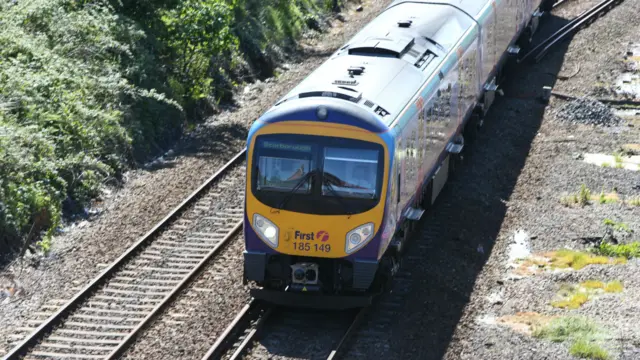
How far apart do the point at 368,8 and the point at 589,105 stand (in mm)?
12310

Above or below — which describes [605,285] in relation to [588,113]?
above

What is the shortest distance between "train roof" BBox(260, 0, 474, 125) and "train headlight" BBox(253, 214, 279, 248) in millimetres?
1464

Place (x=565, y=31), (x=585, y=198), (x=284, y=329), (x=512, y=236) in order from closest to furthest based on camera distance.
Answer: (x=284, y=329) → (x=512, y=236) → (x=585, y=198) → (x=565, y=31)

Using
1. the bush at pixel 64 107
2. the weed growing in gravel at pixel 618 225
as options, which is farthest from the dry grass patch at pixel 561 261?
the bush at pixel 64 107

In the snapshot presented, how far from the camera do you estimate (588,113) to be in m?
21.5

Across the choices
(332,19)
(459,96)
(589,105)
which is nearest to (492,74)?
(589,105)

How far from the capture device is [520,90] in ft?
77.4

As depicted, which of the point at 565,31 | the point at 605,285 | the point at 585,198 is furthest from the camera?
the point at 565,31

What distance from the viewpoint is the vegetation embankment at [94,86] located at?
53.1ft

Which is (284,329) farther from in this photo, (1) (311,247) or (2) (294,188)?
(2) (294,188)

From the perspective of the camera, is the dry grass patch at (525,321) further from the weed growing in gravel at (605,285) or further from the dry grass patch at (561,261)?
the dry grass patch at (561,261)

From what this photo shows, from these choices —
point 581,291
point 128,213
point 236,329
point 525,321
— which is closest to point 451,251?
point 581,291

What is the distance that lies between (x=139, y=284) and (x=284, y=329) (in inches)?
101

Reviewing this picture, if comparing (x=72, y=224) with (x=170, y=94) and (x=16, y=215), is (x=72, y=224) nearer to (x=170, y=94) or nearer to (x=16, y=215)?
(x=16, y=215)
